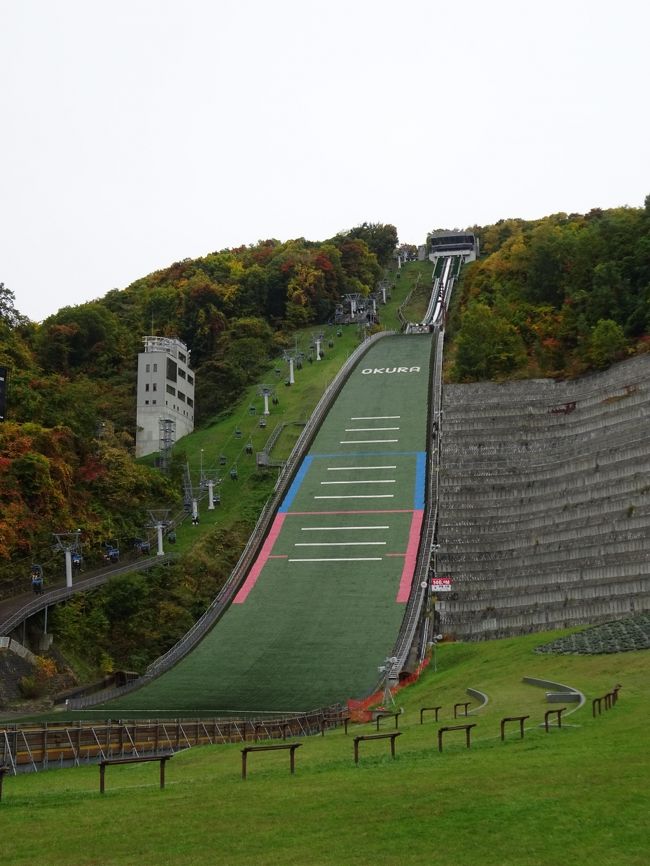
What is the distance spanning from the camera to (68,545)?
49.3m

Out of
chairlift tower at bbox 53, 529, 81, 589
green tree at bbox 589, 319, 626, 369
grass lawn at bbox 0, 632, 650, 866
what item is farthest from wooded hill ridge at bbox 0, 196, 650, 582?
grass lawn at bbox 0, 632, 650, 866

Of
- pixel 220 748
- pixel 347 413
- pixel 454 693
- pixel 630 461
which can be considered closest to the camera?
pixel 220 748

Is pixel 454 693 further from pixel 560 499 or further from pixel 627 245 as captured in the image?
pixel 627 245

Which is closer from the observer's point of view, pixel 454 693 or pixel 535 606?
pixel 454 693

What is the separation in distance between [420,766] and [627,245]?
2529 inches

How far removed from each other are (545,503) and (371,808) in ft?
129

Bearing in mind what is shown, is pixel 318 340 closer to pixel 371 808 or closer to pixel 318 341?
pixel 318 341

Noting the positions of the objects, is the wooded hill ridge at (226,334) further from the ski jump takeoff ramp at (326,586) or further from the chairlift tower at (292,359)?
the ski jump takeoff ramp at (326,586)

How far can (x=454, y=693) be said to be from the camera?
109ft

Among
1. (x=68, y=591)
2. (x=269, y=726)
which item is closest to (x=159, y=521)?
(x=68, y=591)

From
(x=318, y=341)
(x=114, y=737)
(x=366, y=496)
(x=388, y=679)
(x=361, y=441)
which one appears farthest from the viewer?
(x=318, y=341)

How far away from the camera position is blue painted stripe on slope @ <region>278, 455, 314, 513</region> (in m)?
59.7

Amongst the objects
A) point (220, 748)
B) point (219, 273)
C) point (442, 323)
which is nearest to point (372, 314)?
point (442, 323)

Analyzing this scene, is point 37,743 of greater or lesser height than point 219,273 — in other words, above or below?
below
